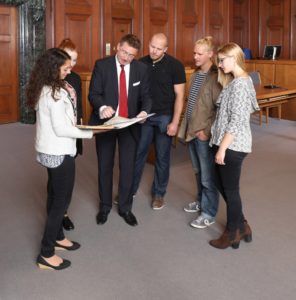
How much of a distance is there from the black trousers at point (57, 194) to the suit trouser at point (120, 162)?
82 centimetres

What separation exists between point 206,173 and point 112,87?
102cm

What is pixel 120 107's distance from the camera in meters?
3.87

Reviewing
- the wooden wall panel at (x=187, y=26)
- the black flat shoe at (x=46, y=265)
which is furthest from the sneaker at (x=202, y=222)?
the wooden wall panel at (x=187, y=26)

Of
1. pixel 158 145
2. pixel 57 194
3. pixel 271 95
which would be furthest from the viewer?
pixel 271 95

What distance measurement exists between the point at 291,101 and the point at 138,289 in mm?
7843

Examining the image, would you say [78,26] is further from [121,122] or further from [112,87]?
[121,122]

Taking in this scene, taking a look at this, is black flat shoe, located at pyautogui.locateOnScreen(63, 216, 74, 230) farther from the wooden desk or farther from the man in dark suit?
the wooden desk

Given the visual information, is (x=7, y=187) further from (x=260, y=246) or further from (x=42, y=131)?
(x=260, y=246)

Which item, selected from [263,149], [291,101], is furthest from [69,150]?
[291,101]

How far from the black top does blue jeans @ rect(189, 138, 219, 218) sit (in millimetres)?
482

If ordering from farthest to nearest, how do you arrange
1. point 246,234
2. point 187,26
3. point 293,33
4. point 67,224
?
point 293,33
point 187,26
point 67,224
point 246,234

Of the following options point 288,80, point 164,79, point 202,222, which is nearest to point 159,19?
point 288,80

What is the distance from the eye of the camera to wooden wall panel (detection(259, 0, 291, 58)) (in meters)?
11.8

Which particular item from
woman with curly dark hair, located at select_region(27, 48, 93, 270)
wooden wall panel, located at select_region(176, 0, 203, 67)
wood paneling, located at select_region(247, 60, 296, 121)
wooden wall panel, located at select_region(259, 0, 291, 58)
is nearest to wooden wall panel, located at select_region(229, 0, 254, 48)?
wooden wall panel, located at select_region(259, 0, 291, 58)
